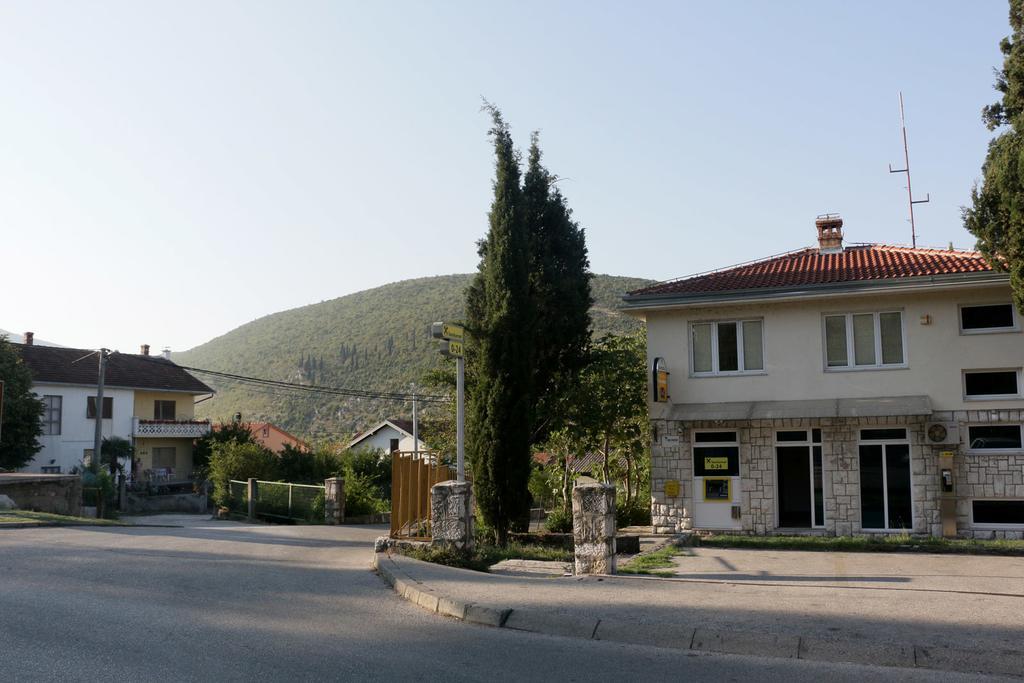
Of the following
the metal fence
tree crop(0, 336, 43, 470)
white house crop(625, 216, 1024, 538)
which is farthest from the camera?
tree crop(0, 336, 43, 470)

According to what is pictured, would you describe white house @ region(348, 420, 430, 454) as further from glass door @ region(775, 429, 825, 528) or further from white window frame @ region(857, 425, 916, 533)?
white window frame @ region(857, 425, 916, 533)

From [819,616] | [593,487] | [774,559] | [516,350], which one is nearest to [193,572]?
[593,487]

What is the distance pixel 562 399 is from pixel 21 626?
41.9 ft

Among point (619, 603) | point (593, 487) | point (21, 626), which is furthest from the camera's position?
point (593, 487)

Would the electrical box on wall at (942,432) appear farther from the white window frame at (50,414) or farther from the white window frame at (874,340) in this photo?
the white window frame at (50,414)

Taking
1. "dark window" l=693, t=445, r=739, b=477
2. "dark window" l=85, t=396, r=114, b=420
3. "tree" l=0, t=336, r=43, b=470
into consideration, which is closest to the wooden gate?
"dark window" l=693, t=445, r=739, b=477

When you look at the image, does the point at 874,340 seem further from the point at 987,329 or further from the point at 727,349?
the point at 727,349

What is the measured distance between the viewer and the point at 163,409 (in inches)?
2058

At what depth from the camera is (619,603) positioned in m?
9.43

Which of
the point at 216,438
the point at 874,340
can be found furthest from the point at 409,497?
the point at 216,438

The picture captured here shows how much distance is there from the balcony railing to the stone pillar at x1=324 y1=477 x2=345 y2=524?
27.9 meters

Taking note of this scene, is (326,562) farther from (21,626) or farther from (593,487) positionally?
(21,626)

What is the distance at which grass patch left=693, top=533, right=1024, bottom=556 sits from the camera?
50.6ft

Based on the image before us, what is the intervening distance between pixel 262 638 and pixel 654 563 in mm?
7378
